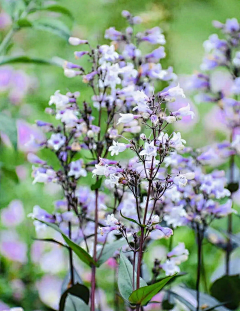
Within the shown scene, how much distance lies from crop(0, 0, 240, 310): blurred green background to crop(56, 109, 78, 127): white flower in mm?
157

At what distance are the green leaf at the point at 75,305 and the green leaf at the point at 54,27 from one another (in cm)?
54

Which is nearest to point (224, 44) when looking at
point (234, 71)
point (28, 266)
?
point (234, 71)

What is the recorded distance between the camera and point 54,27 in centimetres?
104

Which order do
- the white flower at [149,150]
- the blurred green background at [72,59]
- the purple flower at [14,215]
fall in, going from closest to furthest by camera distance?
the white flower at [149,150], the blurred green background at [72,59], the purple flower at [14,215]

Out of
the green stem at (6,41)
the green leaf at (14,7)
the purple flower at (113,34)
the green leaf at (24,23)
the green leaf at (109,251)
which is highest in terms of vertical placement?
the green leaf at (14,7)

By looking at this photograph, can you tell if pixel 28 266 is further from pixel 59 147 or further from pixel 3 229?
pixel 59 147

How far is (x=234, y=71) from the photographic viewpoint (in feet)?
3.92

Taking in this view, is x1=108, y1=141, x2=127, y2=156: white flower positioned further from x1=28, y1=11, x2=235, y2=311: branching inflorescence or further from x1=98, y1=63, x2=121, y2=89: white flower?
x1=98, y1=63, x2=121, y2=89: white flower

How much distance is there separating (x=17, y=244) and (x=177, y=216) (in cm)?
75

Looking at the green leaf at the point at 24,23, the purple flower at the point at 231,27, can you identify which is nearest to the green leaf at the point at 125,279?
the green leaf at the point at 24,23

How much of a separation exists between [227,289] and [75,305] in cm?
38

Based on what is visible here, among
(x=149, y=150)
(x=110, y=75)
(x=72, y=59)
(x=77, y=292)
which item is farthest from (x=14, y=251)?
(x=72, y=59)

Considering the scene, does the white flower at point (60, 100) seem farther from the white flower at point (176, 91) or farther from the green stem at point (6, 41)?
the green stem at point (6, 41)

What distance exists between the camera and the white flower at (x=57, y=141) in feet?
2.94
